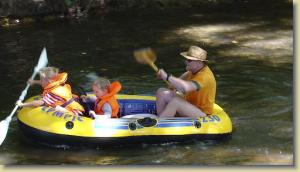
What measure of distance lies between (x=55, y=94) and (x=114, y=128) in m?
0.65

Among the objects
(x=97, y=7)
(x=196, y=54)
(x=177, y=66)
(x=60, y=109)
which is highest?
(x=196, y=54)

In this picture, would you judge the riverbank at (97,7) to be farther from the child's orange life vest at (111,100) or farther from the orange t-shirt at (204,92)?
the orange t-shirt at (204,92)

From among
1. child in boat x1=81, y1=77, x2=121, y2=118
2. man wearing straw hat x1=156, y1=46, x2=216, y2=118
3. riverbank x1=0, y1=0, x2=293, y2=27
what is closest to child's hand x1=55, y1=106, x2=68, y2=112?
child in boat x1=81, y1=77, x2=121, y2=118

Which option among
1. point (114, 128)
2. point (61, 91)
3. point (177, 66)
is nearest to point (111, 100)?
point (114, 128)

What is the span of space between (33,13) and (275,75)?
219 inches

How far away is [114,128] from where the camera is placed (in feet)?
16.6

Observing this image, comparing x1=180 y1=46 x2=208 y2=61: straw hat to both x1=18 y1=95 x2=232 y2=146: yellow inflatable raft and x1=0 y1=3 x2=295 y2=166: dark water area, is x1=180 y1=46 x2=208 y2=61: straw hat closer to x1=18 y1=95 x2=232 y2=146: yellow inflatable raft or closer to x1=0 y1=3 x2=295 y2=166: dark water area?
x1=18 y1=95 x2=232 y2=146: yellow inflatable raft

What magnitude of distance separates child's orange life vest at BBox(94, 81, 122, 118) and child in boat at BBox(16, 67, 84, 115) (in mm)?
224

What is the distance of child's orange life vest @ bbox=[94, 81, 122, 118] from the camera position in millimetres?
5191

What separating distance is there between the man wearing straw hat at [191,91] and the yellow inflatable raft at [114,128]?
0.30ft

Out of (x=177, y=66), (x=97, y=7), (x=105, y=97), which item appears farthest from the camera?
(x=97, y=7)

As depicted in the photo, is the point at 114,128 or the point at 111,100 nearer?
the point at 114,128

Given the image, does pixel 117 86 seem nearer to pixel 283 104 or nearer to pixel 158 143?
pixel 158 143

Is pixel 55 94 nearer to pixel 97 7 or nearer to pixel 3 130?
pixel 3 130
